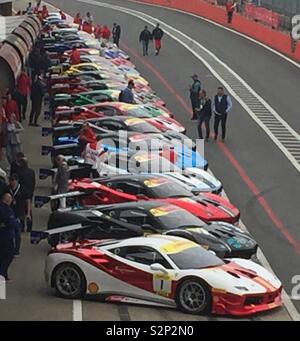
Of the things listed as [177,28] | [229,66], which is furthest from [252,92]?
[177,28]

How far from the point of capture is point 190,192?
22.7 metres

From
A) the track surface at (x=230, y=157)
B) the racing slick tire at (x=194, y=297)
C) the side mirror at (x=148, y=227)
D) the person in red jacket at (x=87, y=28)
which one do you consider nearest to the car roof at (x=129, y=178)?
the track surface at (x=230, y=157)

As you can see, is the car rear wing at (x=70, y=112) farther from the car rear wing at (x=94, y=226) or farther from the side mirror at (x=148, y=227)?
the side mirror at (x=148, y=227)

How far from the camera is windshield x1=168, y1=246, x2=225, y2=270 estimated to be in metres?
17.3

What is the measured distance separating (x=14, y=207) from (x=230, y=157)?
10237mm

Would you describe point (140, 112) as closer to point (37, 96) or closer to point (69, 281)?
point (37, 96)

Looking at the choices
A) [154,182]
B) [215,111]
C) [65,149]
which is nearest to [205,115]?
[215,111]

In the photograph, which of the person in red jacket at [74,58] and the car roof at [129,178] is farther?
the person in red jacket at [74,58]

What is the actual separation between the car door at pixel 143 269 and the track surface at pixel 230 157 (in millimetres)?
386

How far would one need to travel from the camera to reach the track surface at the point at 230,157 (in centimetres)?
1734

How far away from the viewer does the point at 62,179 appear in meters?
21.8

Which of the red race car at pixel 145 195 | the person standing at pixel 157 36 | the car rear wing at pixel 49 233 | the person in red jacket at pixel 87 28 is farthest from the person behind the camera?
the person in red jacket at pixel 87 28
